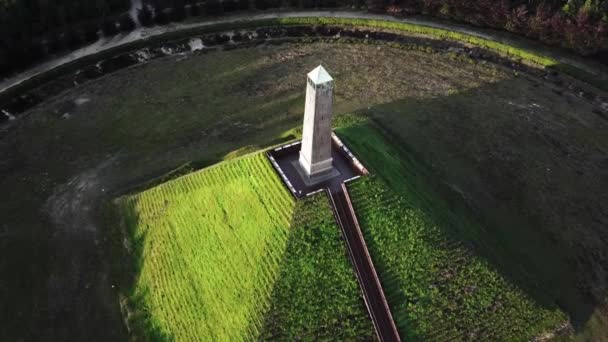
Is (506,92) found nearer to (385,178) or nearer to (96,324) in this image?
(385,178)

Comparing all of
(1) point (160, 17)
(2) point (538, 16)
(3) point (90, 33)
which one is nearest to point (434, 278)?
(2) point (538, 16)

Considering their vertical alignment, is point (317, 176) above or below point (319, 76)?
below

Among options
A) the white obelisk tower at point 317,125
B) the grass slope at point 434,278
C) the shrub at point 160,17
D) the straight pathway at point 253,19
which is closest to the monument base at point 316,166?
the white obelisk tower at point 317,125

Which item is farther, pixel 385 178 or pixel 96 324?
pixel 385 178

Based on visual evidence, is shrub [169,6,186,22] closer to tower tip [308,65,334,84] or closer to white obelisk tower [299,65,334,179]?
white obelisk tower [299,65,334,179]

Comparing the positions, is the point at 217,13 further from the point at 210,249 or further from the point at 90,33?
the point at 210,249

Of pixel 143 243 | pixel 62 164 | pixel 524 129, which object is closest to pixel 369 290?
pixel 143 243
